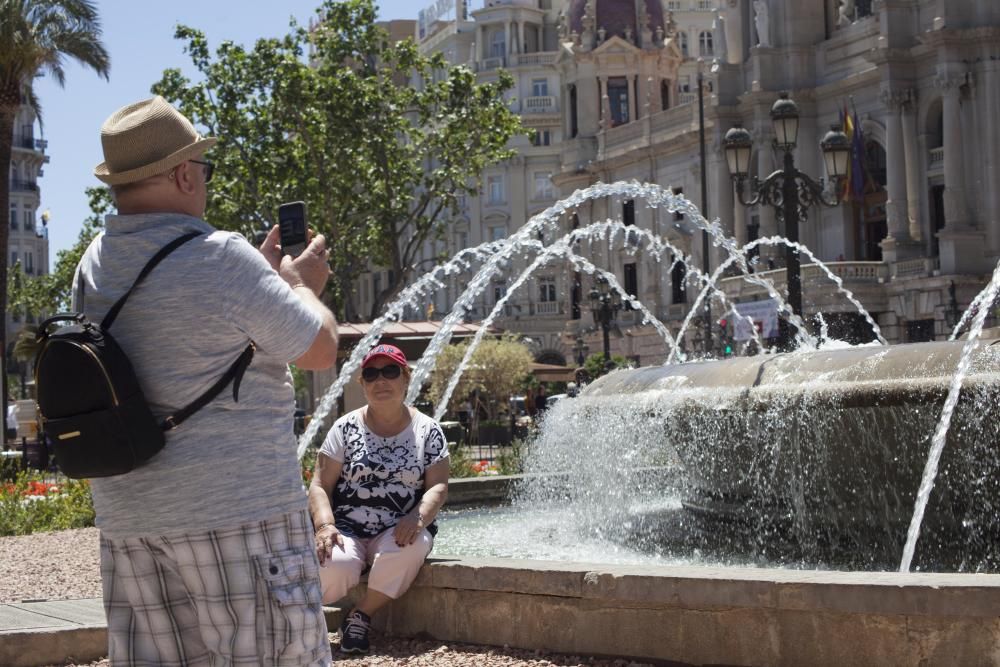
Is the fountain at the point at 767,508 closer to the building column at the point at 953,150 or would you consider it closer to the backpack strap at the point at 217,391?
the backpack strap at the point at 217,391

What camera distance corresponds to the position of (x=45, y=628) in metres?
6.40

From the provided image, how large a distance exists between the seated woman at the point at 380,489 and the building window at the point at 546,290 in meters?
73.4

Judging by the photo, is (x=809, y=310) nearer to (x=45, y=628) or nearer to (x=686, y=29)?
(x=45, y=628)

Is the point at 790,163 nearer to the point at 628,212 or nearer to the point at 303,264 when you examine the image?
the point at 303,264

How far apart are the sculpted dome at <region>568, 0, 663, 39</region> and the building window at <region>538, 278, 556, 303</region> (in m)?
15.3

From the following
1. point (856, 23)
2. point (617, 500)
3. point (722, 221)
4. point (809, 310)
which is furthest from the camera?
point (722, 221)

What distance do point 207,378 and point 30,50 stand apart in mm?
25897

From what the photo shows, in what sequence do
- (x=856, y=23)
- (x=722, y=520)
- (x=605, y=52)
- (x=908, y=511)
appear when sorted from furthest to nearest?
1. (x=605, y=52)
2. (x=856, y=23)
3. (x=722, y=520)
4. (x=908, y=511)

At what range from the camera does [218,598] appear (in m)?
3.32

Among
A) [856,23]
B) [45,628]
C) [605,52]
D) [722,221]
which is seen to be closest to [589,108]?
[605,52]

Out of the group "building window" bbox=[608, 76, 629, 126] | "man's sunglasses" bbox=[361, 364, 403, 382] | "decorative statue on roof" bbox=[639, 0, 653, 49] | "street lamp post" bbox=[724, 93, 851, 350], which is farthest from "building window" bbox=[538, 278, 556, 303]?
"man's sunglasses" bbox=[361, 364, 403, 382]

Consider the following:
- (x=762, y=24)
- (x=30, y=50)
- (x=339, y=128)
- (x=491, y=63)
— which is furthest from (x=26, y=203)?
(x=30, y=50)

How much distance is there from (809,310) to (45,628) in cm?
3919

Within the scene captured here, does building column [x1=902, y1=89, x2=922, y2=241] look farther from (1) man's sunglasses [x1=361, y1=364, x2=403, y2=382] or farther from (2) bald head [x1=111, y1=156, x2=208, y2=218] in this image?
(2) bald head [x1=111, y1=156, x2=208, y2=218]
